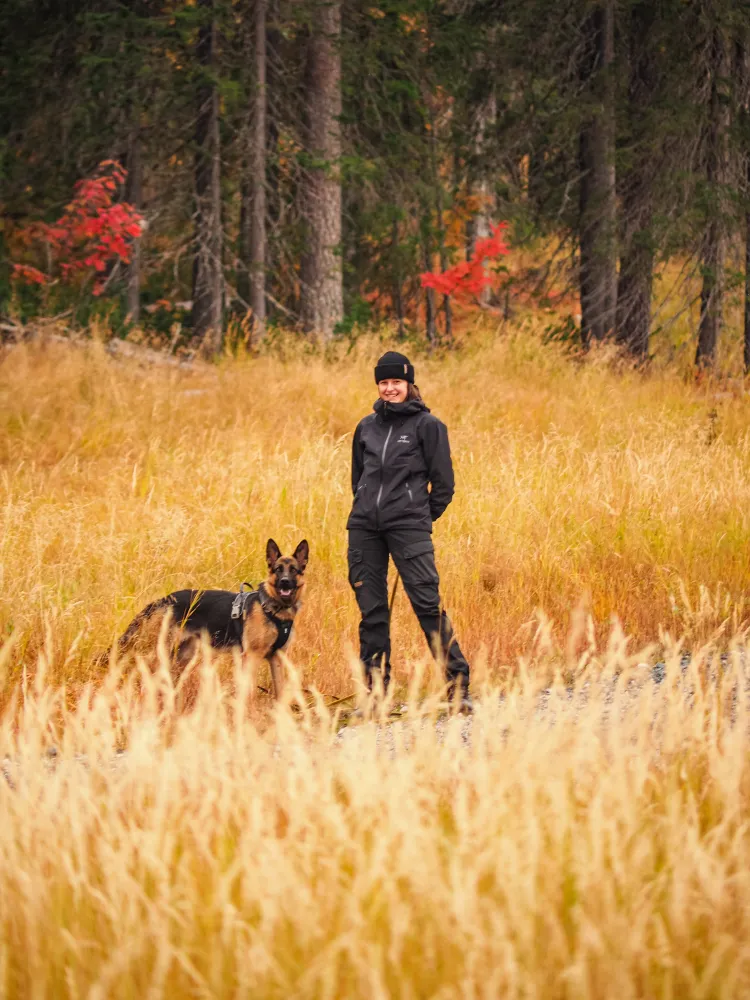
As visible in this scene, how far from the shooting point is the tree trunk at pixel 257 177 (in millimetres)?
15367

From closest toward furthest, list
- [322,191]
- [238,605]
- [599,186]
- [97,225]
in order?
1. [238,605]
2. [97,225]
3. [599,186]
4. [322,191]

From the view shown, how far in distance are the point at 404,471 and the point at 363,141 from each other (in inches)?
554

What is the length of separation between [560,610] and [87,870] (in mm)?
4156

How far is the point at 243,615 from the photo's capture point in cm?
571

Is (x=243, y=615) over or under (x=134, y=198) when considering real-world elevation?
under

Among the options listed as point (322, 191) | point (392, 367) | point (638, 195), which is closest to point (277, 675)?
point (392, 367)

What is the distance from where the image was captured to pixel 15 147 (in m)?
18.7

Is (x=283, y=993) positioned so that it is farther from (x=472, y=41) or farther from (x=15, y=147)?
(x=15, y=147)

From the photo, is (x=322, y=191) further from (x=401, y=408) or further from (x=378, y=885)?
(x=378, y=885)

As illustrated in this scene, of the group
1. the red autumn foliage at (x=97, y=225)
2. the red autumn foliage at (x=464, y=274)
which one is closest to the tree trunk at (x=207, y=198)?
the red autumn foliage at (x=97, y=225)

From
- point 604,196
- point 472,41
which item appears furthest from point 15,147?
point 604,196

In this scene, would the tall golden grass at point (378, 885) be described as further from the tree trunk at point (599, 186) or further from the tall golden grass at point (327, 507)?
the tree trunk at point (599, 186)

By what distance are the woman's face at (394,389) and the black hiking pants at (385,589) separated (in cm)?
70

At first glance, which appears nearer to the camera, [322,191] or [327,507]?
[327,507]
